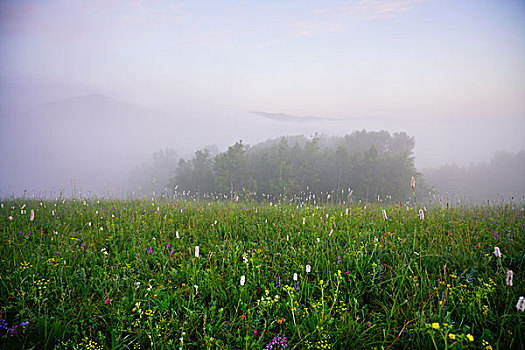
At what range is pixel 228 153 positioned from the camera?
33531 mm

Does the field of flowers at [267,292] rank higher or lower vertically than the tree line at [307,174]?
lower

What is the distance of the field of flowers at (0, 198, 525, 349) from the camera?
7.02ft

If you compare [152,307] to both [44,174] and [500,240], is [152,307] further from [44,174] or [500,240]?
[44,174]

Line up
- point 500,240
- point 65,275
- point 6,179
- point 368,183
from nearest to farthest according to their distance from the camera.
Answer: point 65,275 → point 500,240 → point 368,183 → point 6,179

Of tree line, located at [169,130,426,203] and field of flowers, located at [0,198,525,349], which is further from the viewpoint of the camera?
tree line, located at [169,130,426,203]

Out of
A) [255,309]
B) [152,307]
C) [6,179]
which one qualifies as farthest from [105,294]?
[6,179]

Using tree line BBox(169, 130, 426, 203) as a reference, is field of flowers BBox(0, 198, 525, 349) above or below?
below

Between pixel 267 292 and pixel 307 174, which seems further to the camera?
pixel 307 174

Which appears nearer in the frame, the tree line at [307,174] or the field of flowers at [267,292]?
the field of flowers at [267,292]

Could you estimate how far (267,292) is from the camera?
241 cm

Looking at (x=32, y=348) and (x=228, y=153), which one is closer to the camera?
(x=32, y=348)

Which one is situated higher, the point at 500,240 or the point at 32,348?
the point at 500,240

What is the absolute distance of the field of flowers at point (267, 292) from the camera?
84.2 inches

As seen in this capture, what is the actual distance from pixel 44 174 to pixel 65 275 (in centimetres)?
14812
